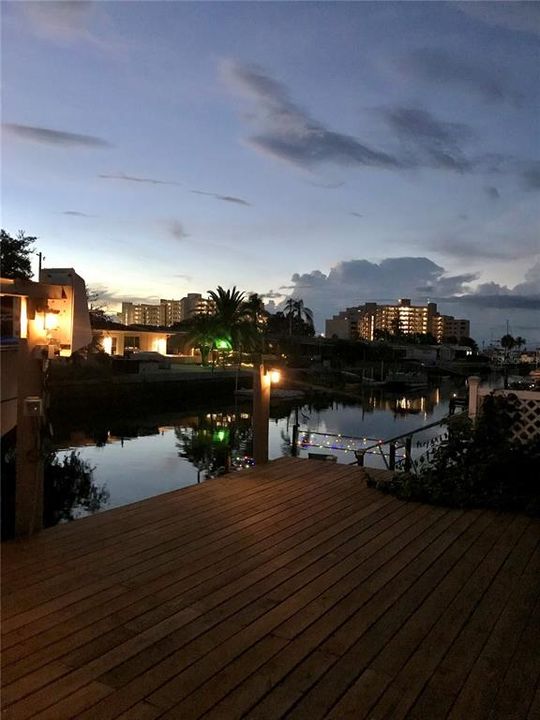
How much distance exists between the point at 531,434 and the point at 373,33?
6902 mm

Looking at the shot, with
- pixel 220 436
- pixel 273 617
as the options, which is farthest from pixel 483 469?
pixel 220 436

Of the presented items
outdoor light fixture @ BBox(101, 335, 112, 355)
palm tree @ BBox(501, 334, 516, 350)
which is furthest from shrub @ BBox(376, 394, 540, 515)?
palm tree @ BBox(501, 334, 516, 350)

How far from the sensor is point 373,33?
29.7 ft

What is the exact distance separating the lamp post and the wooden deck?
2.16 meters

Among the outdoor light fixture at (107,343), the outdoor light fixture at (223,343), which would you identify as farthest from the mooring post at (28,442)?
the outdoor light fixture at (107,343)

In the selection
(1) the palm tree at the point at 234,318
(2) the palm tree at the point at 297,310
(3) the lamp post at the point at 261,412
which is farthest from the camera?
(2) the palm tree at the point at 297,310

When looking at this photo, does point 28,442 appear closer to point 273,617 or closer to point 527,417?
point 273,617

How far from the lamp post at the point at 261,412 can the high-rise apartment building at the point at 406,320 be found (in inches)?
6412

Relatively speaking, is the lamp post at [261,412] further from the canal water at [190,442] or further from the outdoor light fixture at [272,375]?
the canal water at [190,442]

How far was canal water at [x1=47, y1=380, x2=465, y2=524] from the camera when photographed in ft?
40.1

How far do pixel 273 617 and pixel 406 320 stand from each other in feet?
608

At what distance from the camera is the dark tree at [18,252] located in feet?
70.8

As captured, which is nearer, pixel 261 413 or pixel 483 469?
pixel 483 469

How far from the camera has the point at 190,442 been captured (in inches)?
776
